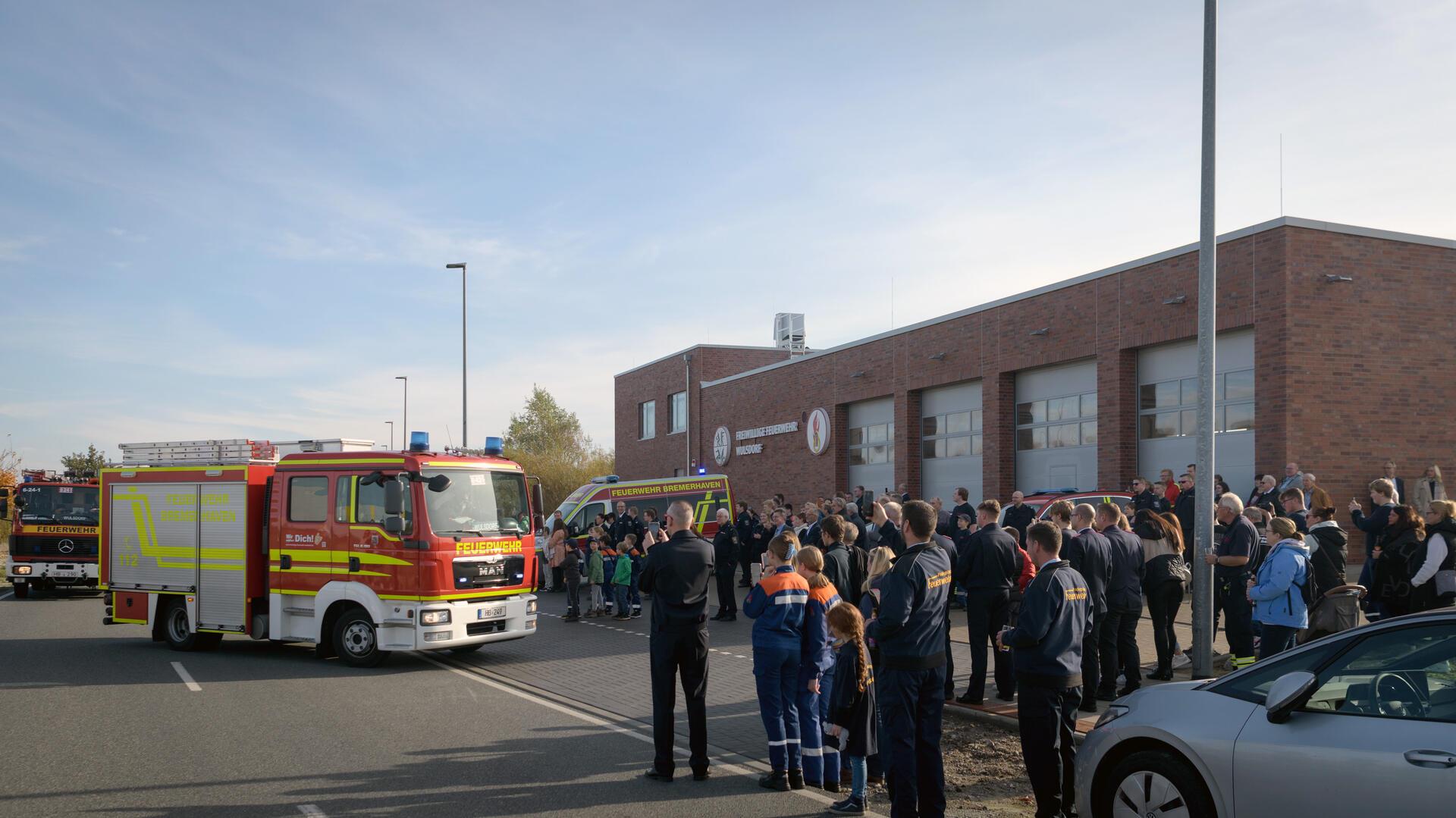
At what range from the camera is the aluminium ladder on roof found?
44.9 feet

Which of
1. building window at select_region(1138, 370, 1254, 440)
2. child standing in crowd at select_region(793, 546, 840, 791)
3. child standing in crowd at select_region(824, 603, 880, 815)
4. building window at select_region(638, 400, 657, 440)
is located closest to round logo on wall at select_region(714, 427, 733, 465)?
building window at select_region(638, 400, 657, 440)

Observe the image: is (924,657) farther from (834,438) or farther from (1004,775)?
(834,438)

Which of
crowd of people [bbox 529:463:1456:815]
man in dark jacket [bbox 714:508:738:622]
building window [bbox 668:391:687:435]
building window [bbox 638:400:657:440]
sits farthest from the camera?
building window [bbox 638:400:657:440]

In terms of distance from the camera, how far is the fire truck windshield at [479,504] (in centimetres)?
1216

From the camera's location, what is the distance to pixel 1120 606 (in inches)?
360

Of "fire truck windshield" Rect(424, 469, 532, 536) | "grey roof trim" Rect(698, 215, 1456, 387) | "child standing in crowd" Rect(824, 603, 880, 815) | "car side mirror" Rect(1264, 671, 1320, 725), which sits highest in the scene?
"grey roof trim" Rect(698, 215, 1456, 387)

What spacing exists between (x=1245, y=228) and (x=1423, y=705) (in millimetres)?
15266

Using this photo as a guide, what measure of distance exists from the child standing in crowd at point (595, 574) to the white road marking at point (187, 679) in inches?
250

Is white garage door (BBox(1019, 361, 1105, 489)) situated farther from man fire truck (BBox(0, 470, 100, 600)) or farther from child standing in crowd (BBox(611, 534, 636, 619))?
man fire truck (BBox(0, 470, 100, 600))

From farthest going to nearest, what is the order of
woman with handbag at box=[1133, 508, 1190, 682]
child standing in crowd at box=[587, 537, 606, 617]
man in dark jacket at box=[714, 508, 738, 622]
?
child standing in crowd at box=[587, 537, 606, 617] → man in dark jacket at box=[714, 508, 738, 622] → woman with handbag at box=[1133, 508, 1190, 682]

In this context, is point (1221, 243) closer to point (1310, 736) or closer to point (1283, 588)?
point (1283, 588)

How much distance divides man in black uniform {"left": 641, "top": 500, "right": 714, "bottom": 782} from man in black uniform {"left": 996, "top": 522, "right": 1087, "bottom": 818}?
7.36ft

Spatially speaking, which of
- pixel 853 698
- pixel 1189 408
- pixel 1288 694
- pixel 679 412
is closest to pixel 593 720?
pixel 853 698

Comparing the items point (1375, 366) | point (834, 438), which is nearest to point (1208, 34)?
point (1375, 366)
